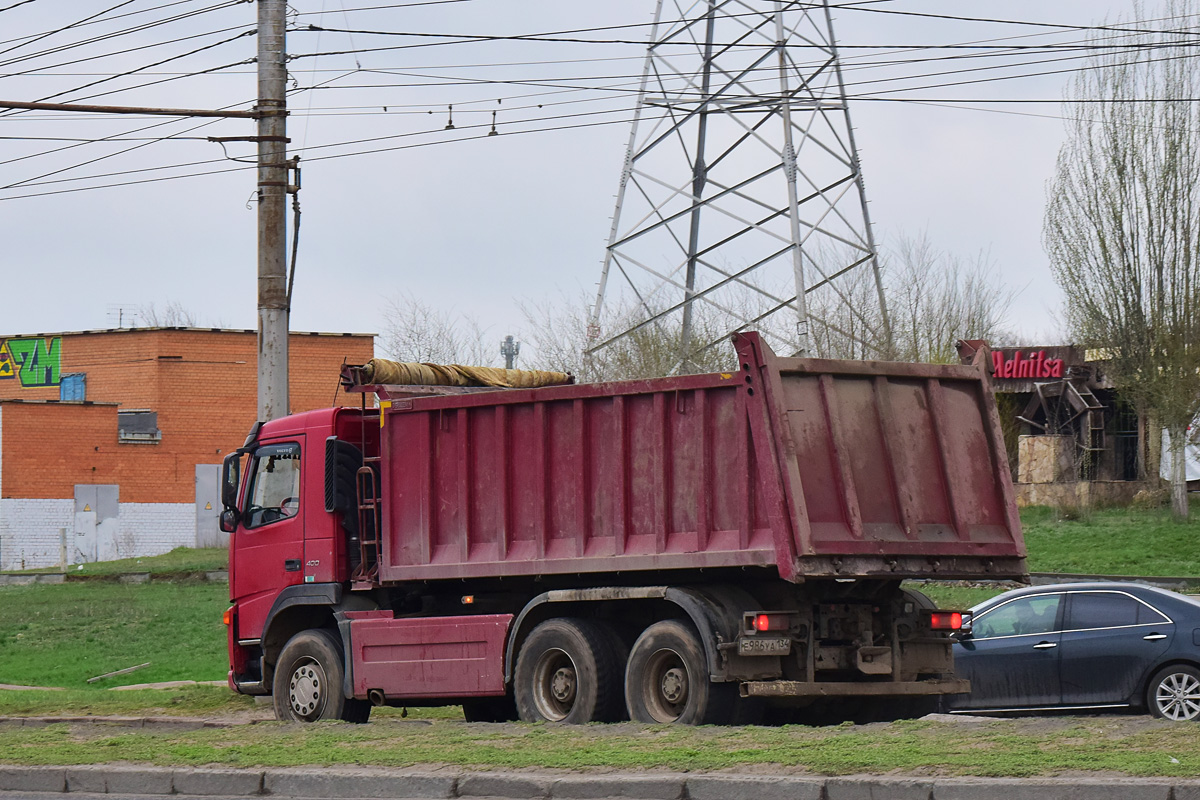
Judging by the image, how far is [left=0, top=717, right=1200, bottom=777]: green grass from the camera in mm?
8445

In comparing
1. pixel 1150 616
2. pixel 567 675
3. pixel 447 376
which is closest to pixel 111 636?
pixel 447 376

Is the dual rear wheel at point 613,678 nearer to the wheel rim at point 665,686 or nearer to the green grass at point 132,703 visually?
the wheel rim at point 665,686

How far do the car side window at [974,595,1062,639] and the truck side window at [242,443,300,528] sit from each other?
21.6ft

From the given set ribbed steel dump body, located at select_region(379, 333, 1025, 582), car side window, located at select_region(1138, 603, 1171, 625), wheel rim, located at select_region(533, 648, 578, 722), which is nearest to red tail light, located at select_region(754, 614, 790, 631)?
ribbed steel dump body, located at select_region(379, 333, 1025, 582)

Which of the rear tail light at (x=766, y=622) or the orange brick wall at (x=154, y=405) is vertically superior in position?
the orange brick wall at (x=154, y=405)

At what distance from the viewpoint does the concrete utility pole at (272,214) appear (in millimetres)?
17031

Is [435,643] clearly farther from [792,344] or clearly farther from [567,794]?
[792,344]

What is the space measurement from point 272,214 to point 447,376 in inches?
137

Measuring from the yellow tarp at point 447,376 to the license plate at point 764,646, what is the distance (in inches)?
176

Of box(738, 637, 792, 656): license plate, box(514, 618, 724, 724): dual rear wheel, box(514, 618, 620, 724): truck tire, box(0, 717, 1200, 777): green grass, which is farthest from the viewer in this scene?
box(514, 618, 620, 724): truck tire

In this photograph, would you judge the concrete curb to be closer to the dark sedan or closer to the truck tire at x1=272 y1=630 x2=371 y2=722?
the truck tire at x1=272 y1=630 x2=371 y2=722

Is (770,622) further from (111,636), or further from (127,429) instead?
(127,429)

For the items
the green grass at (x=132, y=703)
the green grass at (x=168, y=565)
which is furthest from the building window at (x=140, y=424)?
the green grass at (x=132, y=703)

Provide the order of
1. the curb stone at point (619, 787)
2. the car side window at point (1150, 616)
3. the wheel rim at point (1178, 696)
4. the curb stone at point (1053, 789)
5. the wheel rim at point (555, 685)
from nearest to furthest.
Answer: the curb stone at point (1053, 789)
the curb stone at point (619, 787)
the wheel rim at point (555, 685)
the wheel rim at point (1178, 696)
the car side window at point (1150, 616)
